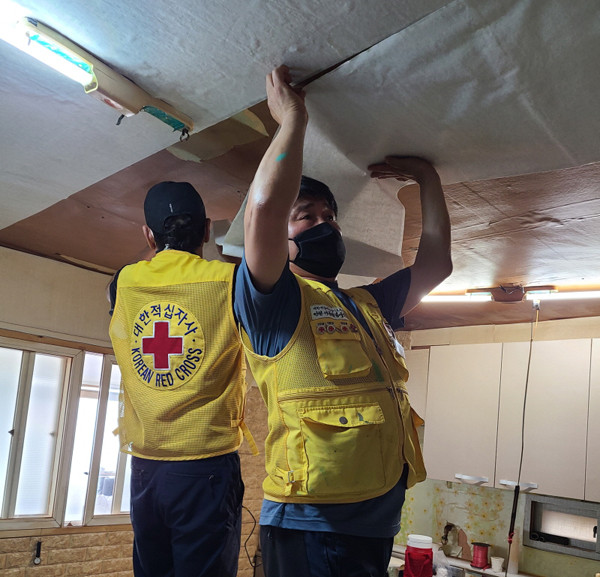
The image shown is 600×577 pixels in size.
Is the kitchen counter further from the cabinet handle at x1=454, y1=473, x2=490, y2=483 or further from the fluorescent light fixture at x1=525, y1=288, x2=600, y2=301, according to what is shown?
the fluorescent light fixture at x1=525, y1=288, x2=600, y2=301

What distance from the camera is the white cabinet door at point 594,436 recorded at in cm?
377

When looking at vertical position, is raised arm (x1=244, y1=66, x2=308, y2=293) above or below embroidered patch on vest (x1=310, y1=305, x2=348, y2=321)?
above

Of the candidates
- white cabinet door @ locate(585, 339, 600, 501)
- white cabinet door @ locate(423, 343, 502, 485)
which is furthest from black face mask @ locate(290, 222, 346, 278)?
white cabinet door @ locate(423, 343, 502, 485)

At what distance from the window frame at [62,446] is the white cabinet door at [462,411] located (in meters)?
2.19

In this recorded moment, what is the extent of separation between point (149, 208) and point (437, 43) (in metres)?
0.83

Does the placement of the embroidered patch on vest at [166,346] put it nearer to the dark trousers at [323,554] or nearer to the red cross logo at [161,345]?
the red cross logo at [161,345]

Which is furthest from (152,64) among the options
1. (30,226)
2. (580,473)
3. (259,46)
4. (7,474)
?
(580,473)

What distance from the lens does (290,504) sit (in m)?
1.14

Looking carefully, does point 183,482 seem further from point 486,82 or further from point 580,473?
point 580,473

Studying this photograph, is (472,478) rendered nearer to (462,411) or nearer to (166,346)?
(462,411)

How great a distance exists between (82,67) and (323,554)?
1.10m

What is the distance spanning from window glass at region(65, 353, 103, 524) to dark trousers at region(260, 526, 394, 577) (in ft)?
9.68

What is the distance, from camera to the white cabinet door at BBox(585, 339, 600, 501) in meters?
3.77

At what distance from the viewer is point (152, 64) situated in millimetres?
1355
